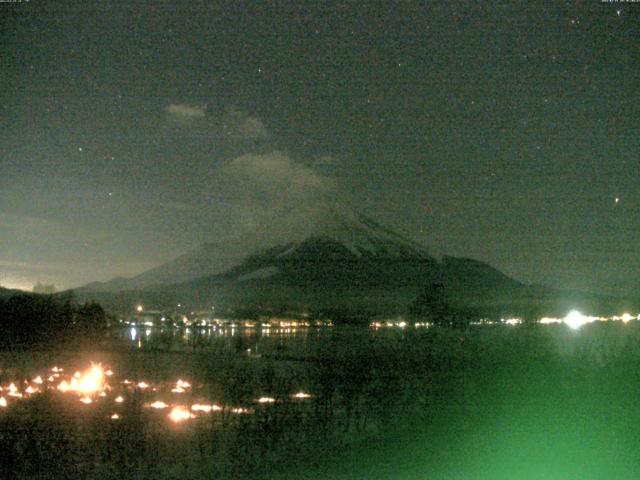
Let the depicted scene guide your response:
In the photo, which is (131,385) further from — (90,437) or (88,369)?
(90,437)

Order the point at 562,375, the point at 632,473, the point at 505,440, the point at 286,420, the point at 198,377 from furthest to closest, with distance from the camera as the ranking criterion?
1. the point at 198,377
2. the point at 562,375
3. the point at 286,420
4. the point at 505,440
5. the point at 632,473

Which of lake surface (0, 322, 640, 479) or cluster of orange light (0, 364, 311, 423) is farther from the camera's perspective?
cluster of orange light (0, 364, 311, 423)

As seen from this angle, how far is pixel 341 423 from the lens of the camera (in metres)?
14.2

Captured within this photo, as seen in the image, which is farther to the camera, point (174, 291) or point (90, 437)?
point (174, 291)

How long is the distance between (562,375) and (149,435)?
8.65 m

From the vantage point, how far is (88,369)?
69.3 feet

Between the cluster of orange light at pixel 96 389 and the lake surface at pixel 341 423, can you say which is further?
the cluster of orange light at pixel 96 389

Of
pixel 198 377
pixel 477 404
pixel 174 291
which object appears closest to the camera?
pixel 477 404

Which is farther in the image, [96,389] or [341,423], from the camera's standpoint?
[96,389]

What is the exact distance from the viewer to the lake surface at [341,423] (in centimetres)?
1071

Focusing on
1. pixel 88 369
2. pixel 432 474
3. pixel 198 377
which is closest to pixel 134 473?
pixel 432 474

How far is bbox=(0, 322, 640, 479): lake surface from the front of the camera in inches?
422

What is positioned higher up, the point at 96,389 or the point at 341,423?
the point at 96,389

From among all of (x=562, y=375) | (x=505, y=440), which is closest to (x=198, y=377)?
(x=562, y=375)
